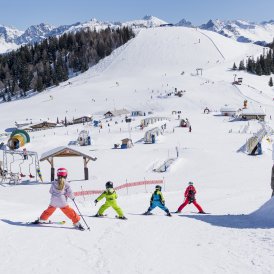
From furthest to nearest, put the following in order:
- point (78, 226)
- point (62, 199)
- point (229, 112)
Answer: point (229, 112)
point (62, 199)
point (78, 226)

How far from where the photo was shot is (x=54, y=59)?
15625cm

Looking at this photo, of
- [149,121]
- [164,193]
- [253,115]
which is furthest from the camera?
[253,115]

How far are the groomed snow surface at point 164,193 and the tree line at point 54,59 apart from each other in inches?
1412

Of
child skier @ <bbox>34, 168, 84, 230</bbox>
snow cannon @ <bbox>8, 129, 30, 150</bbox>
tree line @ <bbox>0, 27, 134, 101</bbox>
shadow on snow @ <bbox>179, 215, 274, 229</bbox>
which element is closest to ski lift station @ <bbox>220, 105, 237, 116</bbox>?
snow cannon @ <bbox>8, 129, 30, 150</bbox>

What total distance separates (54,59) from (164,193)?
14119 centimetres

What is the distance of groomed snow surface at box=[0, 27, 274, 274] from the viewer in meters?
7.69

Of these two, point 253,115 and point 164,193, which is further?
point 253,115

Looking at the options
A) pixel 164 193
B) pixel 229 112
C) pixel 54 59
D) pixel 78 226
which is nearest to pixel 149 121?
pixel 229 112

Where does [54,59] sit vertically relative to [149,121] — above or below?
above

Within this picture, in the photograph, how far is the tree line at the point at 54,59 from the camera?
137125 millimetres

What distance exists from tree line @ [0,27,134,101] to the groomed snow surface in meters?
35.9

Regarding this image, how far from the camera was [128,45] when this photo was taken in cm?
15075

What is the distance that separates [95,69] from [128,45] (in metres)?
20.0

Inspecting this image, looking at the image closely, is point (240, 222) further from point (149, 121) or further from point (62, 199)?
point (149, 121)
